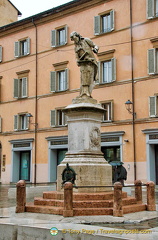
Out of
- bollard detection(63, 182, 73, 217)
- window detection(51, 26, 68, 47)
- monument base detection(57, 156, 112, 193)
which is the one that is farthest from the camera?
window detection(51, 26, 68, 47)

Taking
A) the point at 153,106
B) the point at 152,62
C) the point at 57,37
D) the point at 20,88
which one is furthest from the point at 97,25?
the point at 20,88

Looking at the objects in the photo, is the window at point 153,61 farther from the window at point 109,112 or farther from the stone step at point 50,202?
the stone step at point 50,202

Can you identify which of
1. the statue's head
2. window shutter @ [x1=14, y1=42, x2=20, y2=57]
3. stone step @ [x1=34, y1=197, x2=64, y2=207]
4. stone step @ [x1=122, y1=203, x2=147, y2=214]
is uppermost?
window shutter @ [x1=14, y1=42, x2=20, y2=57]

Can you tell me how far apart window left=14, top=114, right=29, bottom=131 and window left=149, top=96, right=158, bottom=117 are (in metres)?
12.1

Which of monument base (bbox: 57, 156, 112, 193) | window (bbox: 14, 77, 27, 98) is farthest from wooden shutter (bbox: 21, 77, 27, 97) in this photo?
monument base (bbox: 57, 156, 112, 193)

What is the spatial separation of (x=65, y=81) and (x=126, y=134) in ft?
23.3

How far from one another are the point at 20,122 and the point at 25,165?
3.77 m

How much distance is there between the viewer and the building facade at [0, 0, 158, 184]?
26.1 meters

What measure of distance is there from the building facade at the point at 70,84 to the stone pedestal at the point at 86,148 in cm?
1339

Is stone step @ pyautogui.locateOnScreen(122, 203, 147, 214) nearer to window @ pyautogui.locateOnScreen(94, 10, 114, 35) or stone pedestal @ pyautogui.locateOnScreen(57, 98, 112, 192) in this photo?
stone pedestal @ pyautogui.locateOnScreen(57, 98, 112, 192)

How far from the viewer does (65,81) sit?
101 feet

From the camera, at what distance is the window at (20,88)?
110 feet

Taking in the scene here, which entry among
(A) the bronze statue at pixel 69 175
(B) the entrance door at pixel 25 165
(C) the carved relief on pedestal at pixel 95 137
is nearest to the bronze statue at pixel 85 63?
(C) the carved relief on pedestal at pixel 95 137

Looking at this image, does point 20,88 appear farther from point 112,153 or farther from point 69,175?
point 69,175
